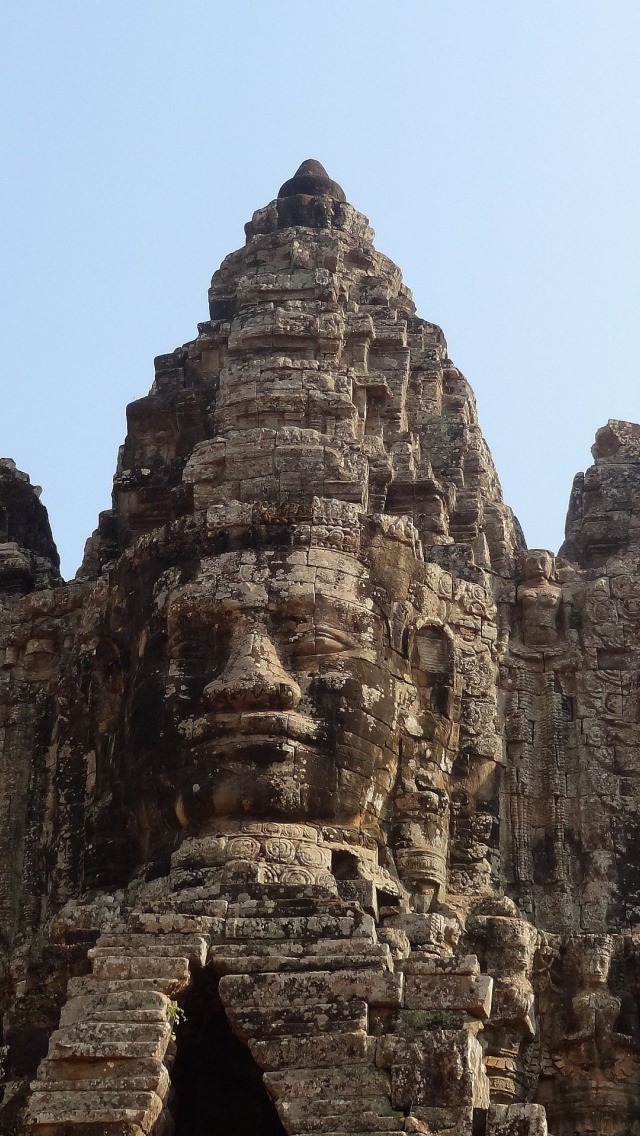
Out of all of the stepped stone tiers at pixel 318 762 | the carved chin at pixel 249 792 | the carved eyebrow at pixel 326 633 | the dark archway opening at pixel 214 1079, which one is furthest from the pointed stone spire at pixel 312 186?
the dark archway opening at pixel 214 1079

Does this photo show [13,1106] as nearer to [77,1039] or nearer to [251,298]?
[77,1039]

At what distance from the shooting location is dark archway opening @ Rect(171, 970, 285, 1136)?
17391mm

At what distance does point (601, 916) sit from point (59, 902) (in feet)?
16.3

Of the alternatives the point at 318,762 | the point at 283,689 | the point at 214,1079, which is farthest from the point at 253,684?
the point at 214,1079

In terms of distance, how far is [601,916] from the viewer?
20.3m

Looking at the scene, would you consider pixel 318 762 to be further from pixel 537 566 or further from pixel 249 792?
pixel 537 566

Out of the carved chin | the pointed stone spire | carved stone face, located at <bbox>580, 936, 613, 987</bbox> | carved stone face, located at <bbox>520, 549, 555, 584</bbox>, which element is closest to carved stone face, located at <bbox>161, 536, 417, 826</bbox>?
the carved chin

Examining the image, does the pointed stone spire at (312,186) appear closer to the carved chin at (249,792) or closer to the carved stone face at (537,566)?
the carved stone face at (537,566)

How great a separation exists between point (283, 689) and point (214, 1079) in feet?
11.0

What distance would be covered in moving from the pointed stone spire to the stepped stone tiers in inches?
31.2

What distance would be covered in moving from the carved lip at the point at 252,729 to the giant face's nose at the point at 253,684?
8 centimetres

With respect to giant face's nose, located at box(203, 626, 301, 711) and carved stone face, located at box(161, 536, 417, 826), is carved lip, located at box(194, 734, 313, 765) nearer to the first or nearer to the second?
carved stone face, located at box(161, 536, 417, 826)

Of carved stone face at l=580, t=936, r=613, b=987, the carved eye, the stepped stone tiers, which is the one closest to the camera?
the stepped stone tiers

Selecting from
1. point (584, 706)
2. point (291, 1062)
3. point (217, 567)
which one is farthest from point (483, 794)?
point (291, 1062)
